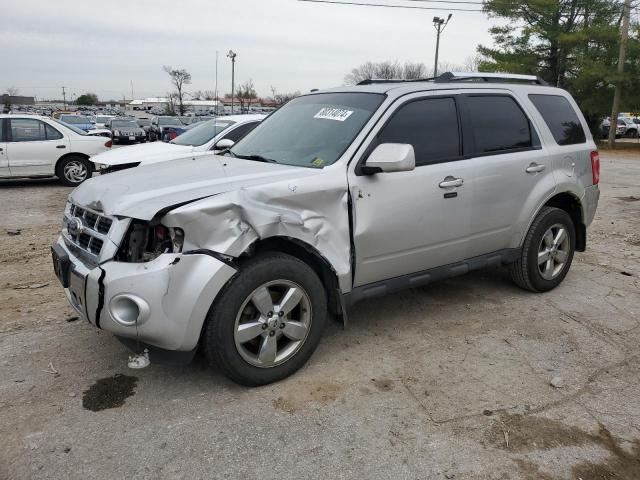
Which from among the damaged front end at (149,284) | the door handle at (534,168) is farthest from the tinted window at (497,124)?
the damaged front end at (149,284)

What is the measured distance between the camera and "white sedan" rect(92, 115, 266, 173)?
8.34 meters

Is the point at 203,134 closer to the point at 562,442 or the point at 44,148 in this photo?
the point at 44,148

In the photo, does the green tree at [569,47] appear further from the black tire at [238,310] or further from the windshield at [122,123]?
the black tire at [238,310]

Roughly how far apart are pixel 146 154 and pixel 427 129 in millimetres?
5855

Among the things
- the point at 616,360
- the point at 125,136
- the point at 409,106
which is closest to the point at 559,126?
the point at 409,106

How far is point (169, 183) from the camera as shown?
323cm

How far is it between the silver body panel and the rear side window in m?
0.09

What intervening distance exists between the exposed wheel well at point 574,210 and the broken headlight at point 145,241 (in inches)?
141

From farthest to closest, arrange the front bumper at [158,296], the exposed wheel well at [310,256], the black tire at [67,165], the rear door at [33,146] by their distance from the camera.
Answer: the black tire at [67,165]
the rear door at [33,146]
the exposed wheel well at [310,256]
the front bumper at [158,296]

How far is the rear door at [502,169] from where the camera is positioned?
13.8 ft

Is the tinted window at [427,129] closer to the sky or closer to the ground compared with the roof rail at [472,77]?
closer to the ground

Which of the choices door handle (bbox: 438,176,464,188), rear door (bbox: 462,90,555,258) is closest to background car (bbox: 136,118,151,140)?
rear door (bbox: 462,90,555,258)

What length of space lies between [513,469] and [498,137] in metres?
2.71

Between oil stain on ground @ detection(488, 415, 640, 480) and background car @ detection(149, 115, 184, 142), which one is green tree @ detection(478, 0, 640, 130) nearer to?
background car @ detection(149, 115, 184, 142)
